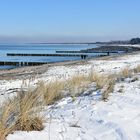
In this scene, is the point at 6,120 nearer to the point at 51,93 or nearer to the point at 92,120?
the point at 92,120

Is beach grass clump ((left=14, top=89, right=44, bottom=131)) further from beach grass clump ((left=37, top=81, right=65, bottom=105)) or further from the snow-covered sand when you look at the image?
beach grass clump ((left=37, top=81, right=65, bottom=105))

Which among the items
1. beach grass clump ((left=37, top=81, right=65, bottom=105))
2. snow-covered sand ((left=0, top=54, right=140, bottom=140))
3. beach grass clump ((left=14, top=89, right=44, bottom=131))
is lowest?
beach grass clump ((left=37, top=81, right=65, bottom=105))

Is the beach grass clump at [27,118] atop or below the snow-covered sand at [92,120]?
atop

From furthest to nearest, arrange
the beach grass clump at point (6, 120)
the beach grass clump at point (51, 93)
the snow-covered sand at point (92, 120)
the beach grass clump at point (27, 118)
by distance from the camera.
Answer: the beach grass clump at point (51, 93) < the beach grass clump at point (27, 118) < the snow-covered sand at point (92, 120) < the beach grass clump at point (6, 120)

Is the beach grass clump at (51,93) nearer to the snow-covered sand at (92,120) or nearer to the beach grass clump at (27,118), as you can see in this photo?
the snow-covered sand at (92,120)

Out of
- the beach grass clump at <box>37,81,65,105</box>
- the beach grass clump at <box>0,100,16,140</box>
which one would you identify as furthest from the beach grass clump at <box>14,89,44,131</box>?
the beach grass clump at <box>37,81,65,105</box>

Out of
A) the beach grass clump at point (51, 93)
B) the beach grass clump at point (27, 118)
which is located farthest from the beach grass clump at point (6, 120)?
the beach grass clump at point (51, 93)

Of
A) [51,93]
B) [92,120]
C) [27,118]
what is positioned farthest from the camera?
[51,93]

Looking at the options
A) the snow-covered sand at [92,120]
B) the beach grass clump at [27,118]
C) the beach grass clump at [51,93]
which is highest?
the beach grass clump at [27,118]

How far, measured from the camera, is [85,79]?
11.4 m

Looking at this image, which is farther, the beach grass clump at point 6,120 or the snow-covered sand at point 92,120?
the snow-covered sand at point 92,120

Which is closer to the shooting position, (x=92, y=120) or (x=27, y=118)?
(x=27, y=118)

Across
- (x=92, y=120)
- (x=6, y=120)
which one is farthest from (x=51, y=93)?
(x=6, y=120)

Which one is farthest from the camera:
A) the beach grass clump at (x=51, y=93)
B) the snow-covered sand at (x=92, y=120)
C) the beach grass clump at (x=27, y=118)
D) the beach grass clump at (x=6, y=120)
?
the beach grass clump at (x=51, y=93)
